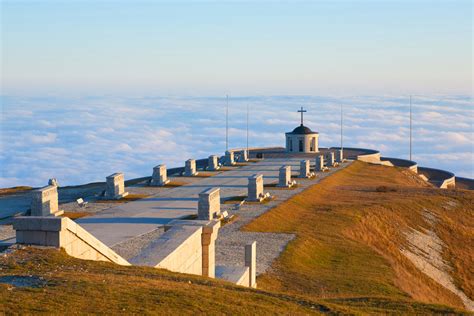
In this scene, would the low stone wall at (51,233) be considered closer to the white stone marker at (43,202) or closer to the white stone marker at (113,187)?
the white stone marker at (43,202)

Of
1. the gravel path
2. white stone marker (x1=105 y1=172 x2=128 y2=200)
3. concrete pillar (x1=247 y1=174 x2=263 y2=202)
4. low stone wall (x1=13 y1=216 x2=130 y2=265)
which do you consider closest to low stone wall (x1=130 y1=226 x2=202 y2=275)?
low stone wall (x1=13 y1=216 x2=130 y2=265)

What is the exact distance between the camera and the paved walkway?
25.2m

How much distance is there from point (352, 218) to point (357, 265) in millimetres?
8540

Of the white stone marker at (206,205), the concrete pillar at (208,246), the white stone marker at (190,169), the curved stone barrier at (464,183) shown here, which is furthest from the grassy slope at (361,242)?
the curved stone barrier at (464,183)

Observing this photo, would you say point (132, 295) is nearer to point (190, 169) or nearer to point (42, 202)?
point (42, 202)

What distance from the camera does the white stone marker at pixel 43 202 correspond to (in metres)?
27.4

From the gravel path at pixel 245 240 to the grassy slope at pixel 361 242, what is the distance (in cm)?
41

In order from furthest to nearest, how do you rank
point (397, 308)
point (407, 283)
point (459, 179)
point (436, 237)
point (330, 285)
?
point (459, 179), point (436, 237), point (407, 283), point (330, 285), point (397, 308)

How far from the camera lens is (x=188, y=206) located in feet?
105

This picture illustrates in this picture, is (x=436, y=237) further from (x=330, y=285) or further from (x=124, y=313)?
(x=124, y=313)

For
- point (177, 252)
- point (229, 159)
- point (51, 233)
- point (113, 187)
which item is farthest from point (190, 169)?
point (51, 233)

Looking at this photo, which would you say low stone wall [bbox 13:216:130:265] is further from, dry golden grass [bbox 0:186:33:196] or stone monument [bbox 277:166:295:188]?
dry golden grass [bbox 0:186:33:196]

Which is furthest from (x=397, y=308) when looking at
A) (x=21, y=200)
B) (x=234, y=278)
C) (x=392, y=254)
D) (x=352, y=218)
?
(x=21, y=200)

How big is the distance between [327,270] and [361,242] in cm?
565
